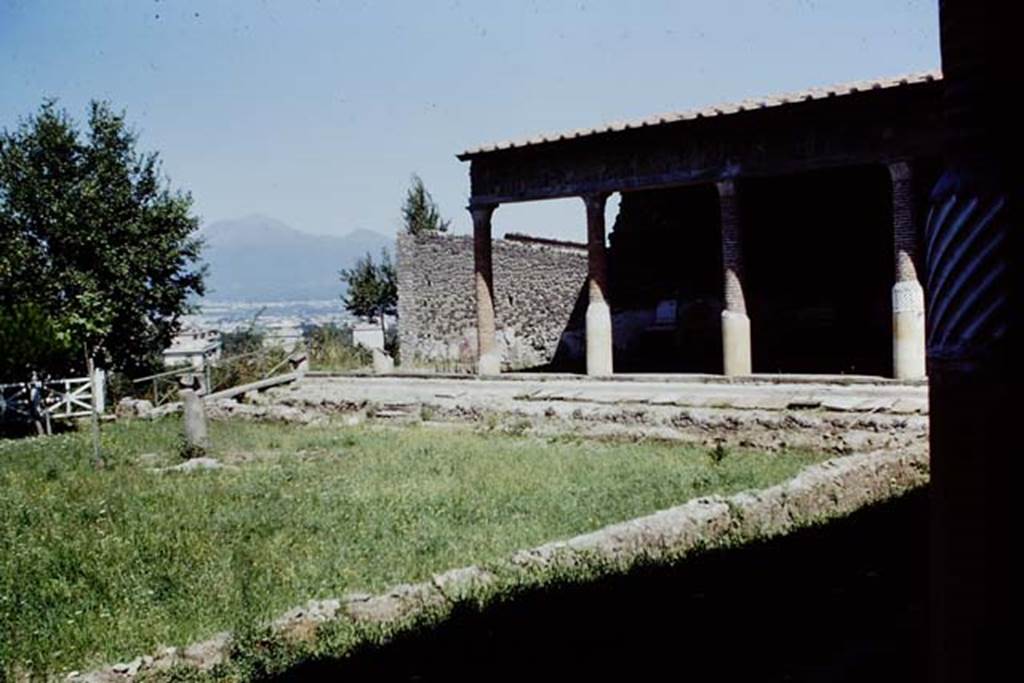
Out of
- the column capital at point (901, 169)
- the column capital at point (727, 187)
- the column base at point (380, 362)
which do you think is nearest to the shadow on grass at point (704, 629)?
the column capital at point (901, 169)

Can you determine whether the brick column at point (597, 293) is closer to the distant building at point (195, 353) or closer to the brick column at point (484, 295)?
the brick column at point (484, 295)

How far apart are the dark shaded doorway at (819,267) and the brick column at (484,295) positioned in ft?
15.1

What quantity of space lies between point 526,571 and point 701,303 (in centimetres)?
1384

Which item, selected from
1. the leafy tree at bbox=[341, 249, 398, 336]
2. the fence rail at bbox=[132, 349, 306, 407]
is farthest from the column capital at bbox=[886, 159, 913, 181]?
the leafy tree at bbox=[341, 249, 398, 336]

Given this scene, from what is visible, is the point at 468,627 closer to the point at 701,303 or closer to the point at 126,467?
the point at 126,467

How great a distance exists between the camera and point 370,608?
14.2 feet

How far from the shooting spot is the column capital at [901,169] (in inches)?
464

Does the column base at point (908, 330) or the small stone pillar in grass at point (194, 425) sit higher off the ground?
the column base at point (908, 330)

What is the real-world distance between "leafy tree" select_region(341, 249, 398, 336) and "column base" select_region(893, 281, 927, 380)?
31.2 meters

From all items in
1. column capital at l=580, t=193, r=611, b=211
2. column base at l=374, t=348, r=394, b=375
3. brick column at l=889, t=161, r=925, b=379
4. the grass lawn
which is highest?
column capital at l=580, t=193, r=611, b=211

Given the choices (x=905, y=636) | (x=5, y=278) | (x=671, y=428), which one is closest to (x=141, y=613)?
(x=905, y=636)

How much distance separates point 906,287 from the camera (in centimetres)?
1188

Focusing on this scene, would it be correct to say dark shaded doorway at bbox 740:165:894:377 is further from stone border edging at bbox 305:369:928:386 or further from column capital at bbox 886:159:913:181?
column capital at bbox 886:159:913:181

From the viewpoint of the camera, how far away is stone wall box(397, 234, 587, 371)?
21297mm
